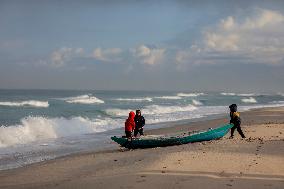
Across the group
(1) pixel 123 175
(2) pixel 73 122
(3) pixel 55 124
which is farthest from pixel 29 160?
(2) pixel 73 122

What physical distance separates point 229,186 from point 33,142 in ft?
47.4

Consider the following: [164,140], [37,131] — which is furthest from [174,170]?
[37,131]

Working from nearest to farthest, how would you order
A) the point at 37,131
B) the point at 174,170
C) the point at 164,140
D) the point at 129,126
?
the point at 174,170 < the point at 164,140 < the point at 129,126 < the point at 37,131

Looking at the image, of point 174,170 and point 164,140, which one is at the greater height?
point 164,140

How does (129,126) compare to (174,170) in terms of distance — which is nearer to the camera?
(174,170)

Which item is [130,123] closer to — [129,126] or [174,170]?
[129,126]

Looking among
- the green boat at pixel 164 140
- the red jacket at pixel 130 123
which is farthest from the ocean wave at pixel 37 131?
the green boat at pixel 164 140

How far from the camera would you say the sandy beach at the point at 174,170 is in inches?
358

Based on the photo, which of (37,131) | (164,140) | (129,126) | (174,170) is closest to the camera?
(174,170)

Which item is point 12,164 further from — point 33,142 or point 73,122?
point 73,122

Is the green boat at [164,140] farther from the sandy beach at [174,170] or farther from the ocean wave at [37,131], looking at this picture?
the ocean wave at [37,131]

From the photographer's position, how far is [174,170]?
33.7ft

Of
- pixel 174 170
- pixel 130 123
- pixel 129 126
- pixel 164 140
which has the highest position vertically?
pixel 130 123

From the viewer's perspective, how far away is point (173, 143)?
1587 cm
